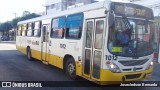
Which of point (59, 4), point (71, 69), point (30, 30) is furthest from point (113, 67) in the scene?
point (59, 4)

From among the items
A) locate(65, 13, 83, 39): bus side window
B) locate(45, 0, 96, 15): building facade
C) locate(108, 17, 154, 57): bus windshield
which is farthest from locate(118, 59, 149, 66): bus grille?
locate(45, 0, 96, 15): building facade

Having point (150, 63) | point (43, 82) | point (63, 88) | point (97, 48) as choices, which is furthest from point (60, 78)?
point (150, 63)

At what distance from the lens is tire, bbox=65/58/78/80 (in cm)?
945

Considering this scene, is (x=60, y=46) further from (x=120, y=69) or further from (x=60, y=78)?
(x=120, y=69)

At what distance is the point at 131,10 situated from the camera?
782 centimetres

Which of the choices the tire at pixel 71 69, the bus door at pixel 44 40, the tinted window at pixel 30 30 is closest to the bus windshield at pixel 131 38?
the tire at pixel 71 69

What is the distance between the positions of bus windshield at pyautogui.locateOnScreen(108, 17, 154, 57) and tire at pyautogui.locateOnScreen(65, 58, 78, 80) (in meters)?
2.53

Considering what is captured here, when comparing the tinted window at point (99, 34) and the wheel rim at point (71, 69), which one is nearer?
the tinted window at point (99, 34)

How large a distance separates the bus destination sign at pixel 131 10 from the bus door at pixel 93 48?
1.80 feet

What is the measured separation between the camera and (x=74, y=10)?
32.1 feet

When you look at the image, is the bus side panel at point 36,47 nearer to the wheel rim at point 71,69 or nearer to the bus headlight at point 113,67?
the wheel rim at point 71,69

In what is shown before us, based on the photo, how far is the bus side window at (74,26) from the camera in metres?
9.06

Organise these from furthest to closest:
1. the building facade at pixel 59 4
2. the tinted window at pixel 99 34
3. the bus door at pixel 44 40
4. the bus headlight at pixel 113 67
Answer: the building facade at pixel 59 4, the bus door at pixel 44 40, the tinted window at pixel 99 34, the bus headlight at pixel 113 67

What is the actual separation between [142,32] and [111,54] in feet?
4.52
